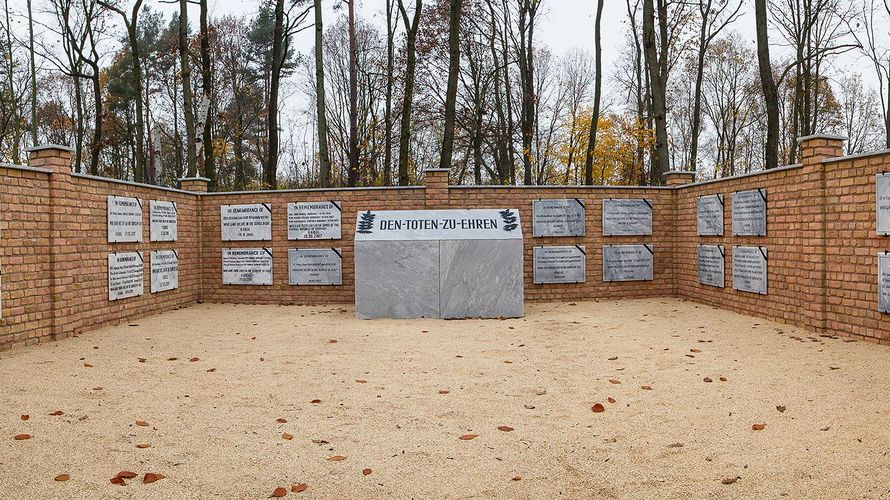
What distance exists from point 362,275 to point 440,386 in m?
4.57

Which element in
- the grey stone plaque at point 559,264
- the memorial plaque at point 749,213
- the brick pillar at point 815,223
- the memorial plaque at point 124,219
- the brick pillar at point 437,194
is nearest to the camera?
the brick pillar at point 815,223

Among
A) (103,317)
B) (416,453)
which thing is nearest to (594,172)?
(103,317)

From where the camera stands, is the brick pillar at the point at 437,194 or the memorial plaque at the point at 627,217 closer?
the brick pillar at the point at 437,194

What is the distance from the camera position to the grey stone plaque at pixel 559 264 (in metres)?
11.9

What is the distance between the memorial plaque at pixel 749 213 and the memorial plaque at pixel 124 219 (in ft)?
31.9

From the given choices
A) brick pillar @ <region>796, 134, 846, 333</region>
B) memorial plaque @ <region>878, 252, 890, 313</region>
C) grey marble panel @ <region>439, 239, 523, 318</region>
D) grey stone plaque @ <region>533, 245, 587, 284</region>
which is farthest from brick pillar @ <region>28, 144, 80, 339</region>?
memorial plaque @ <region>878, 252, 890, 313</region>

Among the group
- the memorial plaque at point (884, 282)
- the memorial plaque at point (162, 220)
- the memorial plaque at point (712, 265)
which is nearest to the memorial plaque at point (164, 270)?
the memorial plaque at point (162, 220)

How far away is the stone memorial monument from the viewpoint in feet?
32.5

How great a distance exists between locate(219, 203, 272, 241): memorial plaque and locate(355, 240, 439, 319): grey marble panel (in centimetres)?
304

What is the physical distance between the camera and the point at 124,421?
4.64 meters

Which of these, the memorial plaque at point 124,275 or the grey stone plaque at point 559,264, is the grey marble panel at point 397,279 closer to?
the grey stone plaque at point 559,264

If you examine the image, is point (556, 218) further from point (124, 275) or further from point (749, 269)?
point (124, 275)

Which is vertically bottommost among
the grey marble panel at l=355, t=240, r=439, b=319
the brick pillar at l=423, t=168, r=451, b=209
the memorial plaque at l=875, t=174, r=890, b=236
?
the grey marble panel at l=355, t=240, r=439, b=319

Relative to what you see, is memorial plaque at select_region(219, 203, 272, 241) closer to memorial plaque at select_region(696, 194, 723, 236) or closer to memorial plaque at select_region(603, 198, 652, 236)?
memorial plaque at select_region(603, 198, 652, 236)
